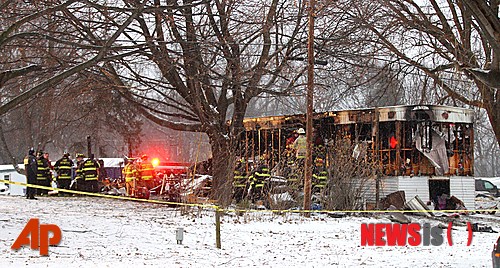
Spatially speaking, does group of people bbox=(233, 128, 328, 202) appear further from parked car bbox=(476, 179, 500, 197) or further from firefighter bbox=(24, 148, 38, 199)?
parked car bbox=(476, 179, 500, 197)

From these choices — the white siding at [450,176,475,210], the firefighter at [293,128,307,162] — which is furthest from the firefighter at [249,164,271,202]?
the white siding at [450,176,475,210]

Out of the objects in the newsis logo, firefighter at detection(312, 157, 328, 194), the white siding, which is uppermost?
firefighter at detection(312, 157, 328, 194)

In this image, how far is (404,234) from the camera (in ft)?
54.1

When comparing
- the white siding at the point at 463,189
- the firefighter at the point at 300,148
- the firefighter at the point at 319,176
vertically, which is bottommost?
the white siding at the point at 463,189

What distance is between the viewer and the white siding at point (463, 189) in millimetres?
21750

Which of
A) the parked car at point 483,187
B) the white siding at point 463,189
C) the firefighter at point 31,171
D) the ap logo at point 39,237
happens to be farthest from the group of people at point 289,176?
the parked car at point 483,187

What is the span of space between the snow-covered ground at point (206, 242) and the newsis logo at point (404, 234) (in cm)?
25

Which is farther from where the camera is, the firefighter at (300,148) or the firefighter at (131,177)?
the firefighter at (131,177)

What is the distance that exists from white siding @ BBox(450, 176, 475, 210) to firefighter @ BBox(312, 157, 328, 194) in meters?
4.14

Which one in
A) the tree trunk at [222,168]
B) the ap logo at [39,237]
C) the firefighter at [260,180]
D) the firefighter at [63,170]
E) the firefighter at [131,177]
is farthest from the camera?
the firefighter at [63,170]

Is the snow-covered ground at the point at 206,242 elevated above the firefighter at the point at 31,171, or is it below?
below

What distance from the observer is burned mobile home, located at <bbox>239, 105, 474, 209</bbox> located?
21.2m

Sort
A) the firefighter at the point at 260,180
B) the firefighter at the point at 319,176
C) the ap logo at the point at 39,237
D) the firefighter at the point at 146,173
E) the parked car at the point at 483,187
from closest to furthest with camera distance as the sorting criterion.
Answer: the ap logo at the point at 39,237 < the firefighter at the point at 260,180 < the firefighter at the point at 319,176 < the firefighter at the point at 146,173 < the parked car at the point at 483,187

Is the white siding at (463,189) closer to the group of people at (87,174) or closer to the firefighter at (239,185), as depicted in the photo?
the firefighter at (239,185)
